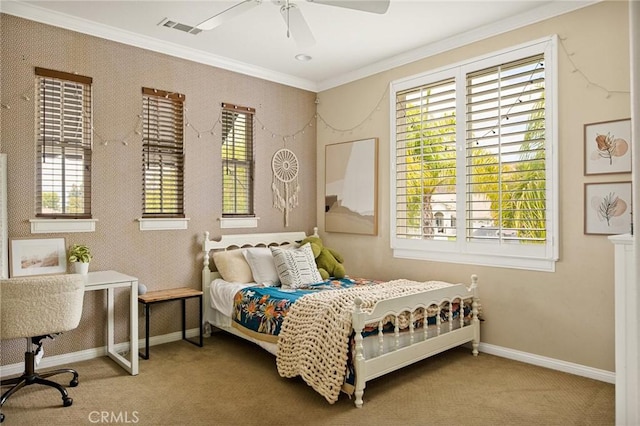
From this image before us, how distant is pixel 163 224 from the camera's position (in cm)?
419

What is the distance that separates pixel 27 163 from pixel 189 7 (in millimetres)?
1751

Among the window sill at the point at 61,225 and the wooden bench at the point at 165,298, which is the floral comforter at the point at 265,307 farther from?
the window sill at the point at 61,225

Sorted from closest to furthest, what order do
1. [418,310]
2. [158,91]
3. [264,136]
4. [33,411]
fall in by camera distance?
[33,411] → [418,310] → [158,91] → [264,136]

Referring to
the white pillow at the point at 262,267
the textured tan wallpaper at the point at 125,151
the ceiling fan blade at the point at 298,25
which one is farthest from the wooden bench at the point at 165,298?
the ceiling fan blade at the point at 298,25

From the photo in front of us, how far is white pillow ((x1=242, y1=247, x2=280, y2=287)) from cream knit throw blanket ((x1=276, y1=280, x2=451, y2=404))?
85 cm

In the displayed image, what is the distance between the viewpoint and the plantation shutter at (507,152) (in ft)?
11.8

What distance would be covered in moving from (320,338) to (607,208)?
7.40ft

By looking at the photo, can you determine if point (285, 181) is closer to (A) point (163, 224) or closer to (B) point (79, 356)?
(A) point (163, 224)

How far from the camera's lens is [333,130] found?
5332 mm

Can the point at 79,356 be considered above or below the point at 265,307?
below

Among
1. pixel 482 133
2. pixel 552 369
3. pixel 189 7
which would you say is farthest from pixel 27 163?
pixel 552 369

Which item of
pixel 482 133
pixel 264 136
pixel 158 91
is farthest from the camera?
pixel 264 136

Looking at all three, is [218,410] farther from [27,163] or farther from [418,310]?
[27,163]

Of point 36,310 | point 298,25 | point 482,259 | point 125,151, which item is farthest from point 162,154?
point 482,259
